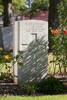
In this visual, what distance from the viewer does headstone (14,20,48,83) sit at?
7.50 meters

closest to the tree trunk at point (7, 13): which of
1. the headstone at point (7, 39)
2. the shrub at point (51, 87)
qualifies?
the headstone at point (7, 39)

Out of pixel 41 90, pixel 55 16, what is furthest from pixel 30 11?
pixel 41 90

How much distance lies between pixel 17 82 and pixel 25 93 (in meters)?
0.92

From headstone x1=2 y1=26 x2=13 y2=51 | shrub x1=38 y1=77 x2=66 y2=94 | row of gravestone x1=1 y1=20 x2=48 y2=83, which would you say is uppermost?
row of gravestone x1=1 y1=20 x2=48 y2=83

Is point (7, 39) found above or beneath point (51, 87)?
beneath

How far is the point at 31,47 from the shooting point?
7570 millimetres

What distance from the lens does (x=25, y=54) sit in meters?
7.50

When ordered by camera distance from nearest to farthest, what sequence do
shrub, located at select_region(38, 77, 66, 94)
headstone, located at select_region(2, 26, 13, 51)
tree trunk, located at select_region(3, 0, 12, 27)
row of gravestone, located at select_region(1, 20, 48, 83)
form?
shrub, located at select_region(38, 77, 66, 94) < row of gravestone, located at select_region(1, 20, 48, 83) < headstone, located at select_region(2, 26, 13, 51) < tree trunk, located at select_region(3, 0, 12, 27)

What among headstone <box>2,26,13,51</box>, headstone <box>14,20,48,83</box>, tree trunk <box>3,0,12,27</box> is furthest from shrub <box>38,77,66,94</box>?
tree trunk <box>3,0,12,27</box>

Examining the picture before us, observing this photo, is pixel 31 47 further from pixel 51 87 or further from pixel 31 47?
pixel 51 87

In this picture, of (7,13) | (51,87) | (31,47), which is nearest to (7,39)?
(7,13)

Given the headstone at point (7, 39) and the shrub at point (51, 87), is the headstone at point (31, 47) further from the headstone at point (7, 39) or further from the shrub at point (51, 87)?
the headstone at point (7, 39)

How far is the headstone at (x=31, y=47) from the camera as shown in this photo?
750 cm

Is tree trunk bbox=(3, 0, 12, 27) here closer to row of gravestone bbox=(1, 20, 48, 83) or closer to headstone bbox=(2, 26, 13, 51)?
headstone bbox=(2, 26, 13, 51)
